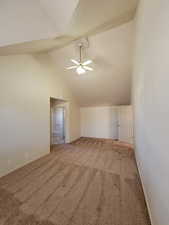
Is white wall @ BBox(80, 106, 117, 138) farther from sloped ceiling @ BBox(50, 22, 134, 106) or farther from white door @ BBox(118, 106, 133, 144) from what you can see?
sloped ceiling @ BBox(50, 22, 134, 106)

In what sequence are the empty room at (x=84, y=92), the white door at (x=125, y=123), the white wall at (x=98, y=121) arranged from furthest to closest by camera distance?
the white wall at (x=98, y=121)
the white door at (x=125, y=123)
the empty room at (x=84, y=92)

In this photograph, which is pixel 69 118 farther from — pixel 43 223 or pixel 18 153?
pixel 43 223

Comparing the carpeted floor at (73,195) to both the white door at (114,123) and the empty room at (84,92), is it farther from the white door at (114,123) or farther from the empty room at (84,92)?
the white door at (114,123)

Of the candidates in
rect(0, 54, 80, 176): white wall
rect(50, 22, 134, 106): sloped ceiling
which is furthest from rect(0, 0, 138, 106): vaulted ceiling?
rect(0, 54, 80, 176): white wall

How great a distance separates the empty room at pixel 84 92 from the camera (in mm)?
1202

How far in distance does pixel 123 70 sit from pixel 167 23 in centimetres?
314

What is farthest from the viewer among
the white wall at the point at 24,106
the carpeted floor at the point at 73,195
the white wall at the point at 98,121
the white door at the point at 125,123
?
the white wall at the point at 98,121

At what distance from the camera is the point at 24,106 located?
299 cm

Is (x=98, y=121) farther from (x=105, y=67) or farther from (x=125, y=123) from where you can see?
(x=105, y=67)

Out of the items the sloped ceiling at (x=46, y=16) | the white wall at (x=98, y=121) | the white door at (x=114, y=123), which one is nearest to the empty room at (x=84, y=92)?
the sloped ceiling at (x=46, y=16)

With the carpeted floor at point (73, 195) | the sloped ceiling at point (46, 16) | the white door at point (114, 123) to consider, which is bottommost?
the carpeted floor at point (73, 195)

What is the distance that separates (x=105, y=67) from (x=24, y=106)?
2888 millimetres

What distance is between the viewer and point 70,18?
1594 millimetres

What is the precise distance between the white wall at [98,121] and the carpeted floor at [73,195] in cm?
334
